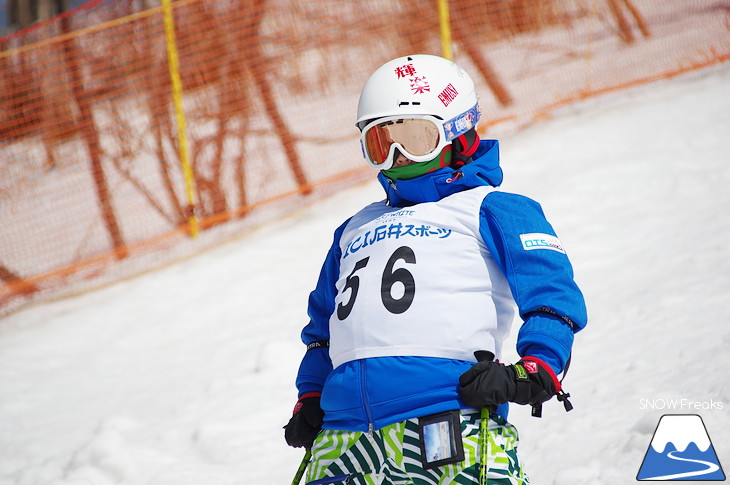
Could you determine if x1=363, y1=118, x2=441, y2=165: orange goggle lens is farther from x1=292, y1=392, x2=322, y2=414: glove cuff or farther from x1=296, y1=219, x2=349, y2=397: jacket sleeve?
x1=292, y1=392, x2=322, y2=414: glove cuff

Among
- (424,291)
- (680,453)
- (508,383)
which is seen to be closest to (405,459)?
(508,383)

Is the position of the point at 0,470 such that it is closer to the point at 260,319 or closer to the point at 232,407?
the point at 232,407

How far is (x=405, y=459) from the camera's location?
225cm

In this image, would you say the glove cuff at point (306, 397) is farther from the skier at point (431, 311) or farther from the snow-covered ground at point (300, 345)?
the snow-covered ground at point (300, 345)

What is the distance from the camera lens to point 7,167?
7.59 m

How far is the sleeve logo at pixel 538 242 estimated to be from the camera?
2.33 m

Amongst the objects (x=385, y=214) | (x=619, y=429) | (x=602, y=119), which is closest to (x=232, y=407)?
(x=619, y=429)

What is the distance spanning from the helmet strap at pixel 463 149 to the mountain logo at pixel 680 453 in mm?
1512

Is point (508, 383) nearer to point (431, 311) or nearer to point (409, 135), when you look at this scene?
point (431, 311)

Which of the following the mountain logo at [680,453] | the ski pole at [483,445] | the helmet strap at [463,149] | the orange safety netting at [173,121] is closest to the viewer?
the ski pole at [483,445]

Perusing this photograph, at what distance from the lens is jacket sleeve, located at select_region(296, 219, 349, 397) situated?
2.71 meters

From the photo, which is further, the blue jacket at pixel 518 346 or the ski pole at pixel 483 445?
the blue jacket at pixel 518 346

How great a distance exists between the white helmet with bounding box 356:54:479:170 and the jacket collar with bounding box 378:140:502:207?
0.07 metres

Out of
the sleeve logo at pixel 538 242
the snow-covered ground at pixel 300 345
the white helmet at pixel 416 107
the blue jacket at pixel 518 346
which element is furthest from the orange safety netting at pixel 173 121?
the sleeve logo at pixel 538 242
